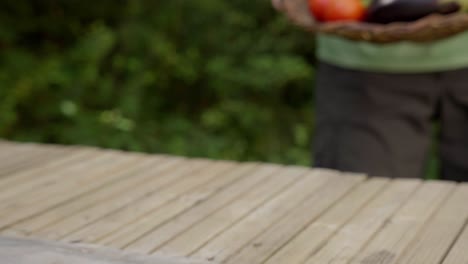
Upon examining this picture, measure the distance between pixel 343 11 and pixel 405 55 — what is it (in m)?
0.16

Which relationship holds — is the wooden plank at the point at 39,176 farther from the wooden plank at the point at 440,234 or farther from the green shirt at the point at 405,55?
the wooden plank at the point at 440,234

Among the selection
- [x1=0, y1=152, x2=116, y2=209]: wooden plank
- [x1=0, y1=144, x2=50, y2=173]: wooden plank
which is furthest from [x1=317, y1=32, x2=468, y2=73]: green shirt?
[x1=0, y1=144, x2=50, y2=173]: wooden plank

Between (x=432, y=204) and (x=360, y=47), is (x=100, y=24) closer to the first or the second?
(x=360, y=47)

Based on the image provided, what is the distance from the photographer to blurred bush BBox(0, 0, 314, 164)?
386cm

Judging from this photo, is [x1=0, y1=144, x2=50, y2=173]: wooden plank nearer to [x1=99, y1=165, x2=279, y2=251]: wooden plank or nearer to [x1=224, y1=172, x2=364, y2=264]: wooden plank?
[x1=99, y1=165, x2=279, y2=251]: wooden plank

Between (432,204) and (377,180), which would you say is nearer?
(432,204)

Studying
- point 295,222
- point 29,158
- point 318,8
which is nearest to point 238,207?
point 295,222

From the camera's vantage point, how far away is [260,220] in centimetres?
150

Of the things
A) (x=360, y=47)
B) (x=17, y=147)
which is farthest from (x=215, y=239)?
(x=17, y=147)

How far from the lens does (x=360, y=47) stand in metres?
1.87

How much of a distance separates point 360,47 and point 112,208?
0.60 metres

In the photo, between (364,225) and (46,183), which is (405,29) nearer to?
(364,225)

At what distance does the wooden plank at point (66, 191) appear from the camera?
1.54 m

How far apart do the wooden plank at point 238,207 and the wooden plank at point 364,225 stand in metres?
0.18
